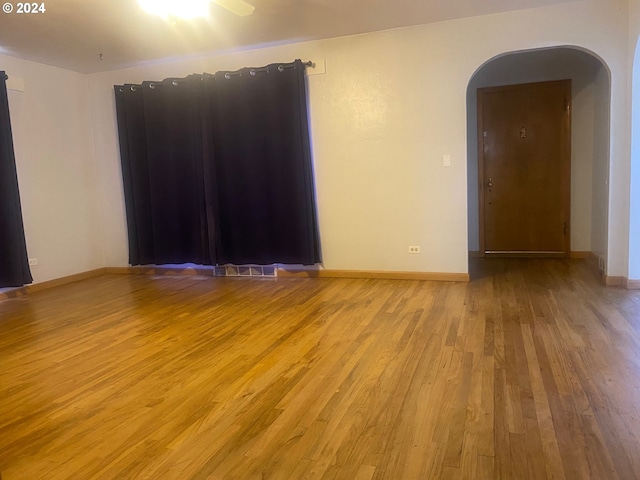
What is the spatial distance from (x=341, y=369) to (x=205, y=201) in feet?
10.8

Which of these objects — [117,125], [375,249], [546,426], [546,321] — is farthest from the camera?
[117,125]

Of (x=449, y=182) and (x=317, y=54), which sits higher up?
(x=317, y=54)

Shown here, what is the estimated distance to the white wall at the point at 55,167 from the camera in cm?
509

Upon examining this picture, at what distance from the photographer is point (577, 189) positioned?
570cm

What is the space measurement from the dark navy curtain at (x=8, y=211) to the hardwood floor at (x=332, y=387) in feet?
2.03

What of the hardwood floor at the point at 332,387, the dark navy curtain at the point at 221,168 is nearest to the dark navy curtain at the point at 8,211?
the hardwood floor at the point at 332,387

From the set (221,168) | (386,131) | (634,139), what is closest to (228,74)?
(221,168)

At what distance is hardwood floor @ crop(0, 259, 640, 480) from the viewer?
1814 mm

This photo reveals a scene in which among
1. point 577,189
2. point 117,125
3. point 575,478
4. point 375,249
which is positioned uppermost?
point 117,125

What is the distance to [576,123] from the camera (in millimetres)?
5629

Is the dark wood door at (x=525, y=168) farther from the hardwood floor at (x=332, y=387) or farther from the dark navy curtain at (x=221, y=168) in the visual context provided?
the dark navy curtain at (x=221, y=168)

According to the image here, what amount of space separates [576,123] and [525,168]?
0.78 metres

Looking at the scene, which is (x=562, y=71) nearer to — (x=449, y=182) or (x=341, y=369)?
(x=449, y=182)

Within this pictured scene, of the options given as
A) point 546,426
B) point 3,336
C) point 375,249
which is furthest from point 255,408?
point 375,249
